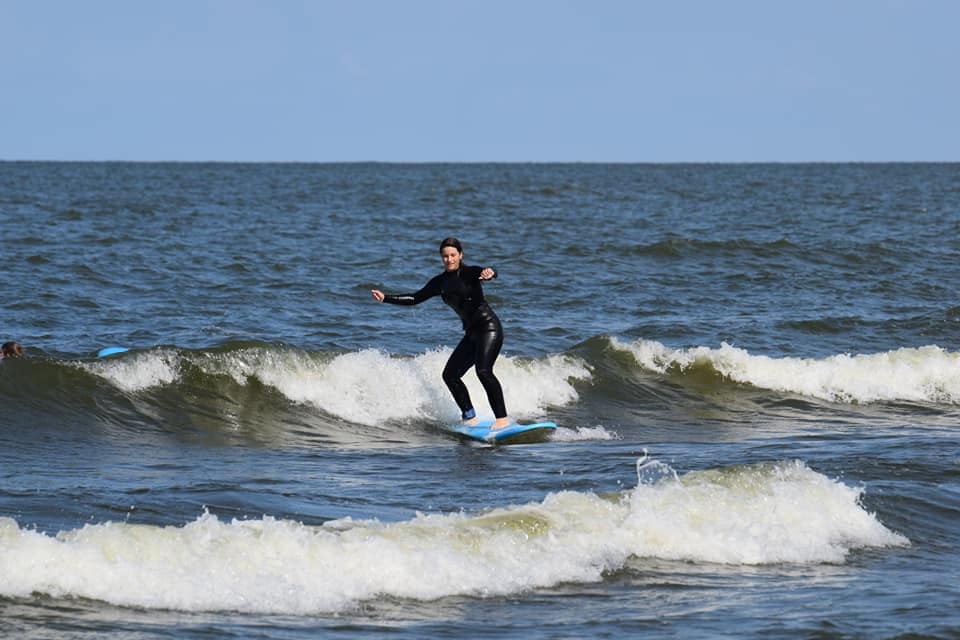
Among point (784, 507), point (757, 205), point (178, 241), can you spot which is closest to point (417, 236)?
point (178, 241)

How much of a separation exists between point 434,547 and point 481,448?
4.98 metres

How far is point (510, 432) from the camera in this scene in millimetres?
13602

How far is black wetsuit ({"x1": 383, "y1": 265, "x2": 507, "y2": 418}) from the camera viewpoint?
13.3 m

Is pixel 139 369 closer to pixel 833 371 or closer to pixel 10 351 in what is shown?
pixel 10 351

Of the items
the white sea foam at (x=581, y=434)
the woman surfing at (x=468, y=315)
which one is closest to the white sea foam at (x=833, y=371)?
the white sea foam at (x=581, y=434)

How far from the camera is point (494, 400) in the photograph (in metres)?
13.6

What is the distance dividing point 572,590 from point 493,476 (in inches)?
134

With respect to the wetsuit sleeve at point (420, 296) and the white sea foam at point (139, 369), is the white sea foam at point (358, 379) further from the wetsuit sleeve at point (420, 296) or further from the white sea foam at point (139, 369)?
the wetsuit sleeve at point (420, 296)

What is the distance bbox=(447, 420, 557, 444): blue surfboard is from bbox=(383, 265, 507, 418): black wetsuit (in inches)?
8.1

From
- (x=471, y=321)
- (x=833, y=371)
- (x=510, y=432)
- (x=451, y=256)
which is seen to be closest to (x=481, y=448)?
(x=510, y=432)

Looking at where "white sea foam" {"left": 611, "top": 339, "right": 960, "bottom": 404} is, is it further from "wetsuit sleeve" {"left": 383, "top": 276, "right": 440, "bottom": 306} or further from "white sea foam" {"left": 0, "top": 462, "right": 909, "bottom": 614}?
"white sea foam" {"left": 0, "top": 462, "right": 909, "bottom": 614}

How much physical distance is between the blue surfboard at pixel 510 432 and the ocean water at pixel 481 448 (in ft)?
0.72

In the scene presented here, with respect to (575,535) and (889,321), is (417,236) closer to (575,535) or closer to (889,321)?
(889,321)

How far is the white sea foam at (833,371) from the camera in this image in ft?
59.9
